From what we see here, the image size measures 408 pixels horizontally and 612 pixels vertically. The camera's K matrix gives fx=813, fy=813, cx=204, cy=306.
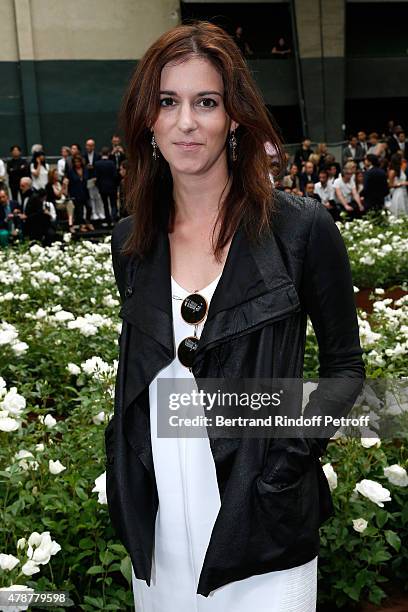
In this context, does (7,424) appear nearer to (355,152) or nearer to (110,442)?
(110,442)

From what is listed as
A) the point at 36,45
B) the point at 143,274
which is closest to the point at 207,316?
the point at 143,274

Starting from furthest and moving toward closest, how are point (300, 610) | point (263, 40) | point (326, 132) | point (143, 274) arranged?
point (263, 40) → point (326, 132) → point (143, 274) → point (300, 610)

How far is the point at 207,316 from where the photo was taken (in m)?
1.72

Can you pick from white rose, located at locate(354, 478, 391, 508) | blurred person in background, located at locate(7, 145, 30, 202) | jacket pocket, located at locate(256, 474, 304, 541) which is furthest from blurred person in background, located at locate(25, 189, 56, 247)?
jacket pocket, located at locate(256, 474, 304, 541)

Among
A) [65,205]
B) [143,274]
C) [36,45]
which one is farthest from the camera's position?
[36,45]

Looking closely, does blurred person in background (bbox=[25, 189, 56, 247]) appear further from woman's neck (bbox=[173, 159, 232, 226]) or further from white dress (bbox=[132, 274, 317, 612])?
white dress (bbox=[132, 274, 317, 612])

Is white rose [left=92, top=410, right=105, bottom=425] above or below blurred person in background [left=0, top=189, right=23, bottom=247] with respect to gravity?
above

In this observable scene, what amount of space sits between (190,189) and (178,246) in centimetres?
14

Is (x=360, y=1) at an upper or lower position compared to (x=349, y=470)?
upper

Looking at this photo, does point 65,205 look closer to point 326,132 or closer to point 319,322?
point 326,132

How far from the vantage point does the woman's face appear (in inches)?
68.2

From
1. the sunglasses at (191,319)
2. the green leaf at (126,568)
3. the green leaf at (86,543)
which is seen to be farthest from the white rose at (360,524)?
the sunglasses at (191,319)

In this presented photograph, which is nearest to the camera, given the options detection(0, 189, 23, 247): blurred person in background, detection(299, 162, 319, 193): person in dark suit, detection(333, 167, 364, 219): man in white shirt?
detection(0, 189, 23, 247): blurred person in background

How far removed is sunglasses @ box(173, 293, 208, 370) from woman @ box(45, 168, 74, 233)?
42.0 ft
